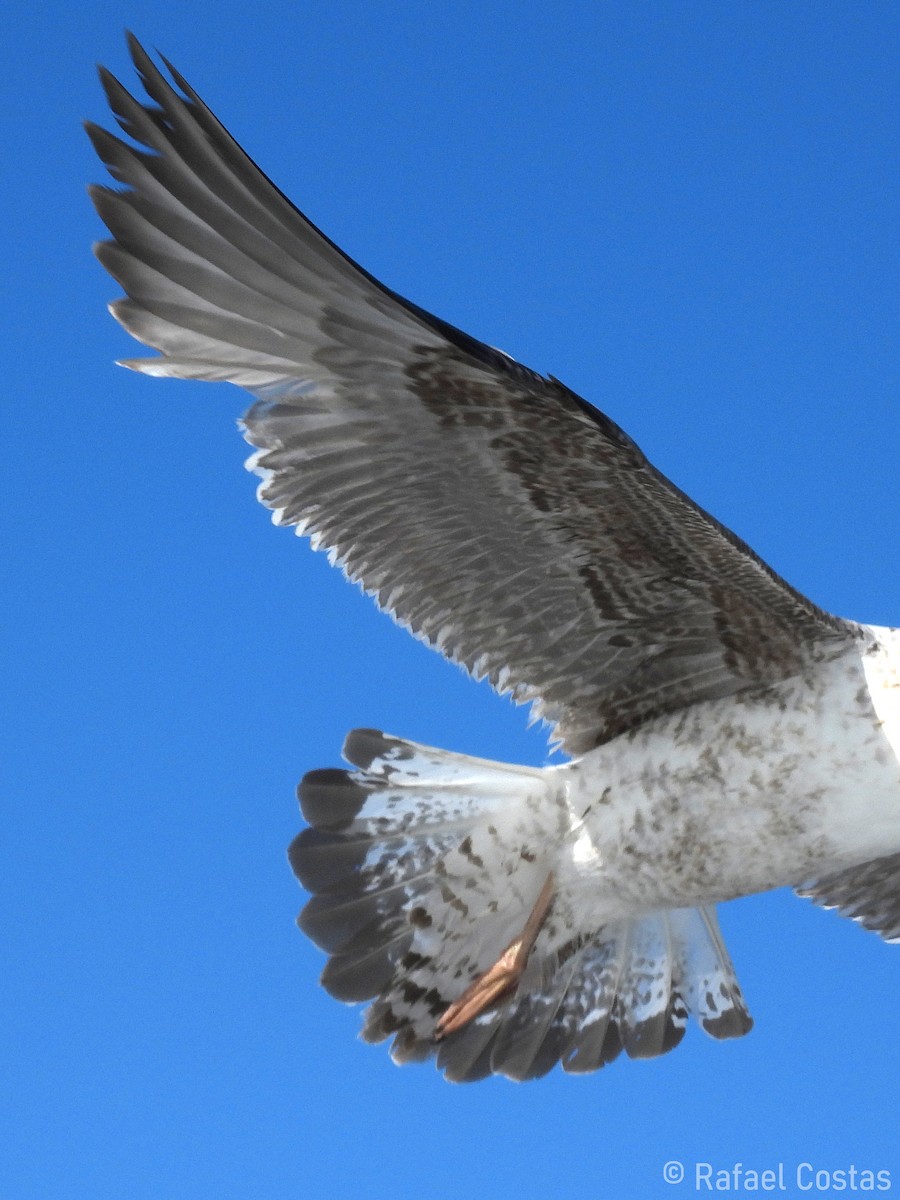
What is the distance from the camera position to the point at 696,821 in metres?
4.45

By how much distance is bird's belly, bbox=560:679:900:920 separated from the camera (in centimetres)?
434

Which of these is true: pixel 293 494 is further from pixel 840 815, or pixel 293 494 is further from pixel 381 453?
pixel 840 815

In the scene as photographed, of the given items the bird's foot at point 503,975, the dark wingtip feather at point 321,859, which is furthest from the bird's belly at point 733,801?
the dark wingtip feather at point 321,859

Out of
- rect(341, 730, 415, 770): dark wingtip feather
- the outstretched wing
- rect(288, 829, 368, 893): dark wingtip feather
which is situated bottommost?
rect(288, 829, 368, 893): dark wingtip feather

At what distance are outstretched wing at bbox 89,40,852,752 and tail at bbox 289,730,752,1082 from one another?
0.36m

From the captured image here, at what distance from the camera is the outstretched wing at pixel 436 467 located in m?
3.71

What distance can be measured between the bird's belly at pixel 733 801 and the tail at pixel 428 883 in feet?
0.54

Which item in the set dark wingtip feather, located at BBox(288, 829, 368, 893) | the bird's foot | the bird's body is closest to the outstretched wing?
the bird's body

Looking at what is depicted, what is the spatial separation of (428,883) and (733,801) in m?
1.07

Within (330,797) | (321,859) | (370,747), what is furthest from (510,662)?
(321,859)

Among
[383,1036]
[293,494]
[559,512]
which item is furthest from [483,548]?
[383,1036]

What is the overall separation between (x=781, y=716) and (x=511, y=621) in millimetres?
857

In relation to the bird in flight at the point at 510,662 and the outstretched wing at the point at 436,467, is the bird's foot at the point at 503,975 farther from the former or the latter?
the outstretched wing at the point at 436,467

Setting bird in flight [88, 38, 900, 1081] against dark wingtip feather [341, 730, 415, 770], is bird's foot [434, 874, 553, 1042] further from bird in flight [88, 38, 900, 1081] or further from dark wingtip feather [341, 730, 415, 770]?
dark wingtip feather [341, 730, 415, 770]
